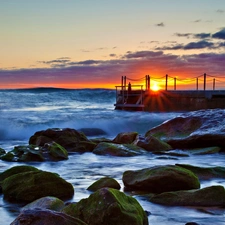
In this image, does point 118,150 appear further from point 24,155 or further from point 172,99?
point 172,99

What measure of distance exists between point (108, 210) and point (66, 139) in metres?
7.29

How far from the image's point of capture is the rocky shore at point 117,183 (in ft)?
12.1

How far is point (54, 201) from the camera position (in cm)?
441

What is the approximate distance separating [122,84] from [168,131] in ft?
54.5

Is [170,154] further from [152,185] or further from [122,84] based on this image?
[122,84]

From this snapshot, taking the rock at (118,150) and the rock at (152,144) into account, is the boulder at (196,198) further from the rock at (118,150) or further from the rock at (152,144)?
the rock at (152,144)

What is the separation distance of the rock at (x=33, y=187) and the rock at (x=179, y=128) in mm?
5824

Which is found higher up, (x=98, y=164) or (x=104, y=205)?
(x=104, y=205)

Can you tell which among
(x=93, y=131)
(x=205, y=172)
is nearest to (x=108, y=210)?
(x=205, y=172)

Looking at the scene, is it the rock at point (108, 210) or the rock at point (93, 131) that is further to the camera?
the rock at point (93, 131)

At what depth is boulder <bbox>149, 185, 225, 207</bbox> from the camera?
4863mm

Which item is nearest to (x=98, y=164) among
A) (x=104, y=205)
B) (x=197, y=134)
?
(x=197, y=134)

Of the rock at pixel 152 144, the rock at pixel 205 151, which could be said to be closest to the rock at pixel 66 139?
the rock at pixel 152 144

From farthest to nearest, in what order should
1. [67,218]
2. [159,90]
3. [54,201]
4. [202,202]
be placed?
[159,90] < [202,202] < [54,201] < [67,218]
